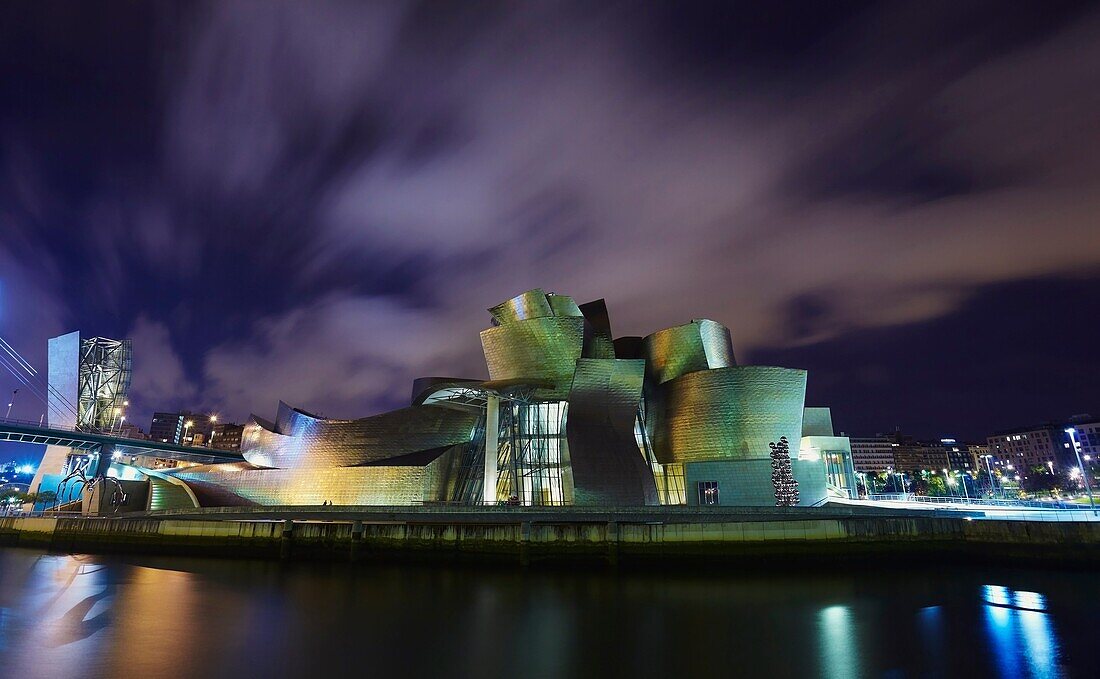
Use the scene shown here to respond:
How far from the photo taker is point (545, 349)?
35281 millimetres

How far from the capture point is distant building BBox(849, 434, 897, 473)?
442 ft

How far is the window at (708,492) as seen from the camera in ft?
106

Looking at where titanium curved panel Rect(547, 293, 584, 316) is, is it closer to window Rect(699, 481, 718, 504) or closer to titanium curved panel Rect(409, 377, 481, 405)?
titanium curved panel Rect(409, 377, 481, 405)

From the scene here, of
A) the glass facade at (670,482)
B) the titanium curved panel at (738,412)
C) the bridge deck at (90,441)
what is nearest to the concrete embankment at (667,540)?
the titanium curved panel at (738,412)

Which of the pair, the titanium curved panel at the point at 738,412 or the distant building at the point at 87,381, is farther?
the distant building at the point at 87,381

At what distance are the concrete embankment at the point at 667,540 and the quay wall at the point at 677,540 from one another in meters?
0.03

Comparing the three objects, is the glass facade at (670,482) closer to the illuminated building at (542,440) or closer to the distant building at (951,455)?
the illuminated building at (542,440)

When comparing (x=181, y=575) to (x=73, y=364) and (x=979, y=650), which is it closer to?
(x=979, y=650)

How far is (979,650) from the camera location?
36.7 ft

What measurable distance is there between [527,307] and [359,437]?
13.2 meters

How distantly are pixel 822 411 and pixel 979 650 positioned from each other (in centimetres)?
3464

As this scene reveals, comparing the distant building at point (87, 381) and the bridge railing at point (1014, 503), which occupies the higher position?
the distant building at point (87, 381)

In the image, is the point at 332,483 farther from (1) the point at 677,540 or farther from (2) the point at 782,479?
(2) the point at 782,479

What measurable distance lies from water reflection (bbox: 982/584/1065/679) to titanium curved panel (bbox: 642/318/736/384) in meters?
22.3
